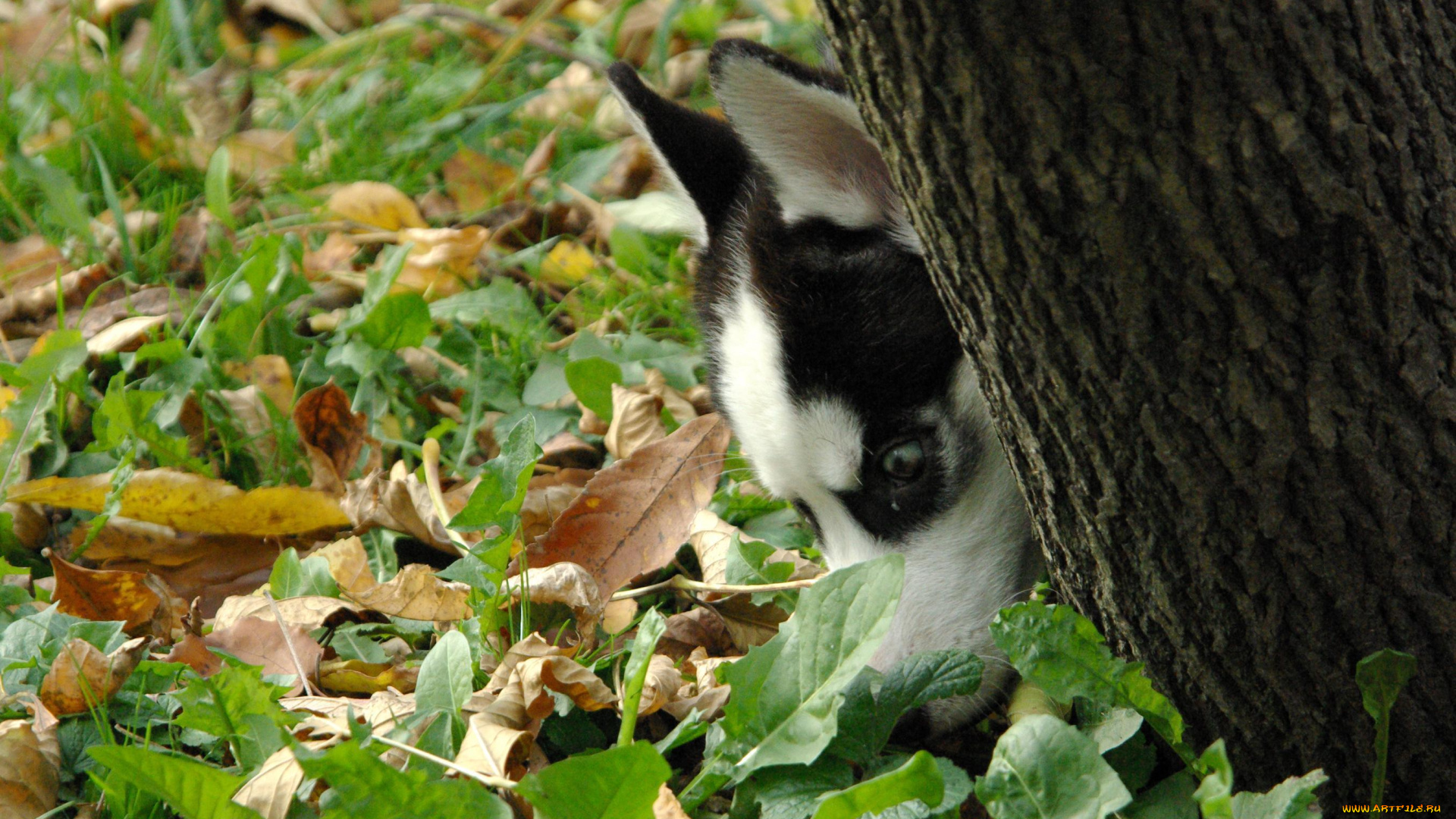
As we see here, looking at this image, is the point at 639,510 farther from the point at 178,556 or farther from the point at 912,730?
the point at 178,556

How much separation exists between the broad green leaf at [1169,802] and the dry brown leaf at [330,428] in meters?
1.84

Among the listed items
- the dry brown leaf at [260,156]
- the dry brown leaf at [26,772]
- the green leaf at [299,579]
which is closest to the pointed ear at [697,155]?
the green leaf at [299,579]

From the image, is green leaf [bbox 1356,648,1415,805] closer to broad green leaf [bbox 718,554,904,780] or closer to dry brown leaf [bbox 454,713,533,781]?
broad green leaf [bbox 718,554,904,780]

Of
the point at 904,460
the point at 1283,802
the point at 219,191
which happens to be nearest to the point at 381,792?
the point at 1283,802

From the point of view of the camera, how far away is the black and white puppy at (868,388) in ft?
6.79

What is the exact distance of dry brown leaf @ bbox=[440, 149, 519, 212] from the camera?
3926 millimetres

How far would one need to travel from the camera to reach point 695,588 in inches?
88.4

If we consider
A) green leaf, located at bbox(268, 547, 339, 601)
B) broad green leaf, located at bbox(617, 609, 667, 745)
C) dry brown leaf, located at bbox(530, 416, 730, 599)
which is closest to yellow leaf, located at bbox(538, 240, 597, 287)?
dry brown leaf, located at bbox(530, 416, 730, 599)

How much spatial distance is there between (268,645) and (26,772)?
403 mm

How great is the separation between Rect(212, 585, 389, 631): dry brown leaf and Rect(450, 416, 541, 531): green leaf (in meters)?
0.47

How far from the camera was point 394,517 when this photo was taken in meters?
2.52

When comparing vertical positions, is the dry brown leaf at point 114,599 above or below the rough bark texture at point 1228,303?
below

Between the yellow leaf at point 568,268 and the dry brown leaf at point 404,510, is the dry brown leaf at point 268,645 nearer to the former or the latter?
the dry brown leaf at point 404,510

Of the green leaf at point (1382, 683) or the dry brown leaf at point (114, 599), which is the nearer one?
the green leaf at point (1382, 683)
